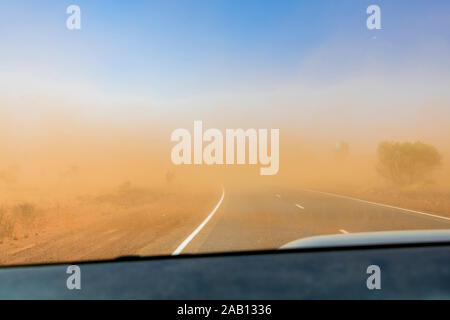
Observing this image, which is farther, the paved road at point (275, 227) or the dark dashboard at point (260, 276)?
the paved road at point (275, 227)

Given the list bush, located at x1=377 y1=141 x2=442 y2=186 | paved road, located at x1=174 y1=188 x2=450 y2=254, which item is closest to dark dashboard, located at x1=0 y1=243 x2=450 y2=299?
paved road, located at x1=174 y1=188 x2=450 y2=254

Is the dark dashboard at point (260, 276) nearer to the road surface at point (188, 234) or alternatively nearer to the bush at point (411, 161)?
the road surface at point (188, 234)

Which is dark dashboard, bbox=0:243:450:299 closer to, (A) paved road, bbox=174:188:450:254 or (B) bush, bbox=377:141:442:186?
(A) paved road, bbox=174:188:450:254

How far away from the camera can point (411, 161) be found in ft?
160

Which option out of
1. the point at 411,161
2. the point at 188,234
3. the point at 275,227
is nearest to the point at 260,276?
the point at 188,234

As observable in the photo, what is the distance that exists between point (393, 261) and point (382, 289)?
2.30 feet

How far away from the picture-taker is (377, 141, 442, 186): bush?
160ft

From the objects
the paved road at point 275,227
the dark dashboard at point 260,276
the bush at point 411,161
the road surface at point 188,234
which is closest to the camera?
the dark dashboard at point 260,276

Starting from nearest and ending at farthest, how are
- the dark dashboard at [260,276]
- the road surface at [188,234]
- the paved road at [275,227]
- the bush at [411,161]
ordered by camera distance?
the dark dashboard at [260,276]
the road surface at [188,234]
the paved road at [275,227]
the bush at [411,161]

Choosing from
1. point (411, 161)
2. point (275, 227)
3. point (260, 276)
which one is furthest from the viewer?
point (411, 161)

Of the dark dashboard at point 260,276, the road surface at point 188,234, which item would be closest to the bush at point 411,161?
the road surface at point 188,234

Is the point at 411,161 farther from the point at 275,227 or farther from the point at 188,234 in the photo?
the point at 188,234

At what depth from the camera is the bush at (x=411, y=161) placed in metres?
48.6

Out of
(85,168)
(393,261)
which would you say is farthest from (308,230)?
(85,168)
